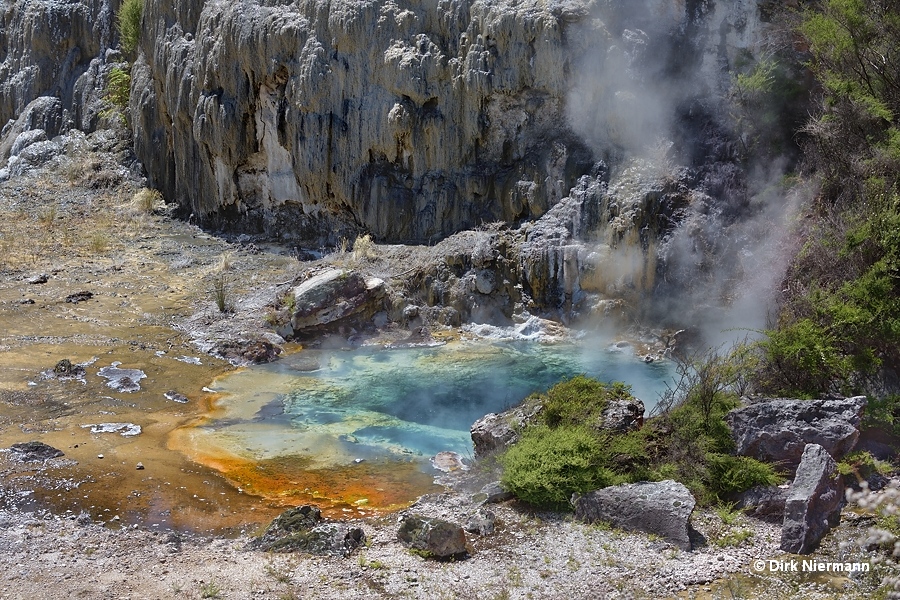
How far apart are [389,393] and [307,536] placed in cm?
648

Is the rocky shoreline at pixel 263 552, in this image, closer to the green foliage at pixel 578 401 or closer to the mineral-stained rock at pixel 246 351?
the green foliage at pixel 578 401

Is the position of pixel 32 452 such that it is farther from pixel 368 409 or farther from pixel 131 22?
pixel 131 22

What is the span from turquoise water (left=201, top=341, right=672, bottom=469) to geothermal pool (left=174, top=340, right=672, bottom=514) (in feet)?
0.07

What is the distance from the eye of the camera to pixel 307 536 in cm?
873

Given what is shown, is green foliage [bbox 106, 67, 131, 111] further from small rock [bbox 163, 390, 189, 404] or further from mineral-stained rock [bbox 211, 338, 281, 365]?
small rock [bbox 163, 390, 189, 404]

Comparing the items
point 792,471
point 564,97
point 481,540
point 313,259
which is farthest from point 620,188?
point 481,540

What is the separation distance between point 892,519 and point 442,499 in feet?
16.4

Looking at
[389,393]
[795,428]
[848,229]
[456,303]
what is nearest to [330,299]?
[456,303]

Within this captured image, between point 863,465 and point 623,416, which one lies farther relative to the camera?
point 623,416

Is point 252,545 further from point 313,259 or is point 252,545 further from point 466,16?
point 466,16

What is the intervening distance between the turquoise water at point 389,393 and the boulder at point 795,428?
425cm

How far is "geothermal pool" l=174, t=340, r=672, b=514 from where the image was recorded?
1126cm

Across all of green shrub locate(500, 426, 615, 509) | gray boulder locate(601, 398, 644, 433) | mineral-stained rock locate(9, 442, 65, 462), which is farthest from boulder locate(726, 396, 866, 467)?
mineral-stained rock locate(9, 442, 65, 462)

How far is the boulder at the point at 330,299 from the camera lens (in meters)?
18.0
